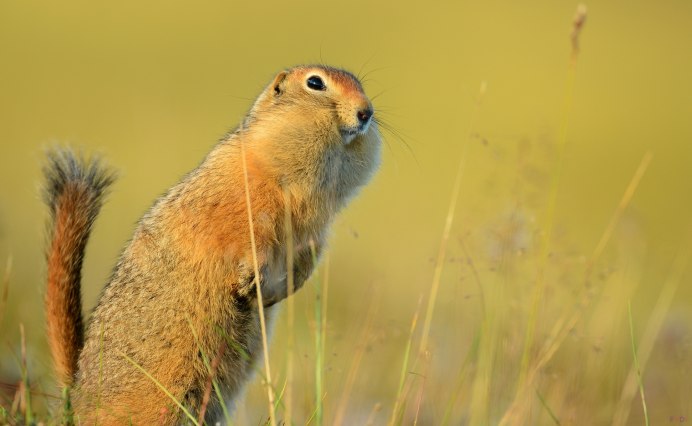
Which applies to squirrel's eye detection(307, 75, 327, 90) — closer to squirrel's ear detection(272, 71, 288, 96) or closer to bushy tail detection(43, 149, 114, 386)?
squirrel's ear detection(272, 71, 288, 96)

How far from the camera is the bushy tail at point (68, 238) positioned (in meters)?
5.41

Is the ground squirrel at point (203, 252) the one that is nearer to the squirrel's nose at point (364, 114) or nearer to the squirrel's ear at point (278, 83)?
the squirrel's nose at point (364, 114)

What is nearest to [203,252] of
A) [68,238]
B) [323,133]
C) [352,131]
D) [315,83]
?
[68,238]

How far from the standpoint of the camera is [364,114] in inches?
210

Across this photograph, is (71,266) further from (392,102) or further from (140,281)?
(392,102)

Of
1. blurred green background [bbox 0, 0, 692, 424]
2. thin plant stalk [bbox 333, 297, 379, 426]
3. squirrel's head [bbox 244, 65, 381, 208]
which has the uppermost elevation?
squirrel's head [bbox 244, 65, 381, 208]

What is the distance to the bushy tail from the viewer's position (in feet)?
17.7

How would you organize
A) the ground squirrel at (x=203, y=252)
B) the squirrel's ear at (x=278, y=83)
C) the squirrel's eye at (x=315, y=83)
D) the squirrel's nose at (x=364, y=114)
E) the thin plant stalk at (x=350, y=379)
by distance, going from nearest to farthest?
the thin plant stalk at (x=350, y=379), the ground squirrel at (x=203, y=252), the squirrel's nose at (x=364, y=114), the squirrel's eye at (x=315, y=83), the squirrel's ear at (x=278, y=83)

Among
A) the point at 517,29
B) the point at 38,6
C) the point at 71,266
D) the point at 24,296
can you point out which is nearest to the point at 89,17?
the point at 38,6

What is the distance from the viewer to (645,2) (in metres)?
41.3

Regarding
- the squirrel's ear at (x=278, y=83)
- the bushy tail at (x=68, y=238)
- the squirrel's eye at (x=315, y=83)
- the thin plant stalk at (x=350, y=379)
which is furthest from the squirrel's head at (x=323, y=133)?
the bushy tail at (x=68, y=238)

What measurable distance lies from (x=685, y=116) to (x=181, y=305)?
2218 centimetres

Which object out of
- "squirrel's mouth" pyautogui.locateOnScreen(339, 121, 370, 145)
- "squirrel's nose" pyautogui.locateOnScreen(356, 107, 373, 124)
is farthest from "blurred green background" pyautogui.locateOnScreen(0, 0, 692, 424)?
"squirrel's nose" pyautogui.locateOnScreen(356, 107, 373, 124)

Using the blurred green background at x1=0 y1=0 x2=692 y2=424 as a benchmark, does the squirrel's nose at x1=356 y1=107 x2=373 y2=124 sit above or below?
above
